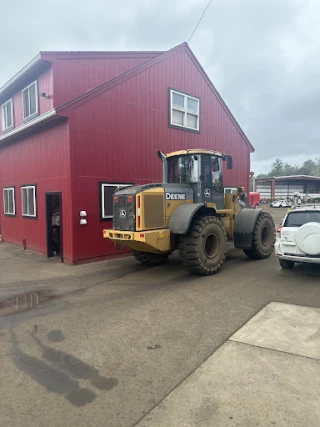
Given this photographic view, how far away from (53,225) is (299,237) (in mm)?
7326

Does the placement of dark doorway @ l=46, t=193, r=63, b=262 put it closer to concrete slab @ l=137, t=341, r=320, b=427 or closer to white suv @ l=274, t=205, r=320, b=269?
white suv @ l=274, t=205, r=320, b=269

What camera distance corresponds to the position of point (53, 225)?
10055mm

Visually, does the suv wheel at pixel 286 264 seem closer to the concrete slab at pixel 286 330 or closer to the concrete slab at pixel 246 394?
the concrete slab at pixel 286 330

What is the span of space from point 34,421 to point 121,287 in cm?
395

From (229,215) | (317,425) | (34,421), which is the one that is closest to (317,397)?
(317,425)

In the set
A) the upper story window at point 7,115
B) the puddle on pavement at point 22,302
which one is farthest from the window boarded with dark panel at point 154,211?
the upper story window at point 7,115

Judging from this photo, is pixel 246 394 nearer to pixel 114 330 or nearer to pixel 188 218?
pixel 114 330

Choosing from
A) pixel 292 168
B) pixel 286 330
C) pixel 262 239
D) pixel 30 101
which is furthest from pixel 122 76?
pixel 292 168

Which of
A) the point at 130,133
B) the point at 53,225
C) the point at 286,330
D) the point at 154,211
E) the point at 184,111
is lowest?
the point at 286,330

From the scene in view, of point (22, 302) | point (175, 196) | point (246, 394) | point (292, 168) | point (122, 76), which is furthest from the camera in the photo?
point (292, 168)

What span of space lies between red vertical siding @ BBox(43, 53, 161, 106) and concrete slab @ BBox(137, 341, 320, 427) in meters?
8.28

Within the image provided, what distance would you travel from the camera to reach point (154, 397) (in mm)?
2832

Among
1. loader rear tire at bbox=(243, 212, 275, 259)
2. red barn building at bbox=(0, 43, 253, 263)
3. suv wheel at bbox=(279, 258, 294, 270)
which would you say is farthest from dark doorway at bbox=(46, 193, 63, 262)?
suv wheel at bbox=(279, 258, 294, 270)

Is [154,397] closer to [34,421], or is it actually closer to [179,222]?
[34,421]
